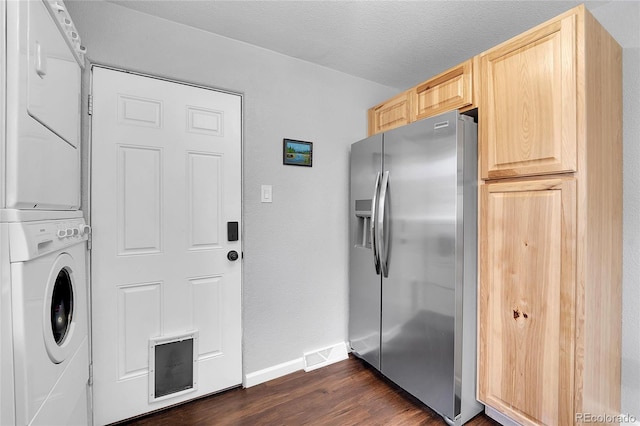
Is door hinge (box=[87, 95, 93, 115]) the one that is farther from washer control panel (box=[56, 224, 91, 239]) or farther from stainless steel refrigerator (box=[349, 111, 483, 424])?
stainless steel refrigerator (box=[349, 111, 483, 424])

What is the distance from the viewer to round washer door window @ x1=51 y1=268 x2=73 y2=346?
1142mm

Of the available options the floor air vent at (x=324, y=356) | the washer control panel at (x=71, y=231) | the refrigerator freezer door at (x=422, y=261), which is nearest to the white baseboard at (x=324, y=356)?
the floor air vent at (x=324, y=356)

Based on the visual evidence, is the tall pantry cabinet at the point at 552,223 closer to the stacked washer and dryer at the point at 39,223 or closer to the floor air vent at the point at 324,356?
the floor air vent at the point at 324,356

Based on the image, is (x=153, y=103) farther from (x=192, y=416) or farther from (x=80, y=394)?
(x=192, y=416)

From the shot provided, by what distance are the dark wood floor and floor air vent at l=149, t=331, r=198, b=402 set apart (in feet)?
0.39

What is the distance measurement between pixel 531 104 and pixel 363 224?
1.30 m

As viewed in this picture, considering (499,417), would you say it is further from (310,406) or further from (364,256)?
(364,256)

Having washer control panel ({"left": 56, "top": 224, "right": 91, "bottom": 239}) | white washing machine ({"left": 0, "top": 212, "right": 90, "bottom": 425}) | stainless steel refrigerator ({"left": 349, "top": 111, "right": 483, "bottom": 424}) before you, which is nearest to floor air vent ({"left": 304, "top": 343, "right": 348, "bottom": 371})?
stainless steel refrigerator ({"left": 349, "top": 111, "right": 483, "bottom": 424})

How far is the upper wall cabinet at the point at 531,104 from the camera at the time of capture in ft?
4.17

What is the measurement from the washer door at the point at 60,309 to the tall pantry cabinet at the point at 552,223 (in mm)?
1992

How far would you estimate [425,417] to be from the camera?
169cm

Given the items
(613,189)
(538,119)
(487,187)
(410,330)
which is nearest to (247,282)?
(410,330)

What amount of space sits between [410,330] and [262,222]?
48.7 inches

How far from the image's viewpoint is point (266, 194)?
2084 mm
